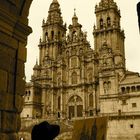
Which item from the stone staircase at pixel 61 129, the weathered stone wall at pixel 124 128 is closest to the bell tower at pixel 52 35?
the stone staircase at pixel 61 129

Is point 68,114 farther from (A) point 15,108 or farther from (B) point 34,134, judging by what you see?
A: (B) point 34,134

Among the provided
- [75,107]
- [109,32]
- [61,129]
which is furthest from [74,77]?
[61,129]

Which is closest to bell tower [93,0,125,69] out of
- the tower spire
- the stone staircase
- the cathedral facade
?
the cathedral facade

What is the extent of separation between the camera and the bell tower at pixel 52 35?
63531mm

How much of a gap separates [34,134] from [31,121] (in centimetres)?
5137

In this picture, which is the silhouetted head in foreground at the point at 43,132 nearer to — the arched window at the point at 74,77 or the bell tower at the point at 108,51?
the bell tower at the point at 108,51

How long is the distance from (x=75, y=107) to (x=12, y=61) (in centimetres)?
4952

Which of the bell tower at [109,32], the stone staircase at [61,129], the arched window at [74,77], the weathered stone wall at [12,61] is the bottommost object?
the stone staircase at [61,129]

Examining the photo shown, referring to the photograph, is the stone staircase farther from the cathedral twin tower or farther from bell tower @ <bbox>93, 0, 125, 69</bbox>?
bell tower @ <bbox>93, 0, 125, 69</bbox>

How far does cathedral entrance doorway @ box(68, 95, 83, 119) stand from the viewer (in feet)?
185

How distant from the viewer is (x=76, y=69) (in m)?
58.9

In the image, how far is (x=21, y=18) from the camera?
8.52 meters

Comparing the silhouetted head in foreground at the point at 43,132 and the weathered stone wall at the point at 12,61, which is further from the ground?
the weathered stone wall at the point at 12,61

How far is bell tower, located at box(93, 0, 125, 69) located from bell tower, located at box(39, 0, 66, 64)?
9.01 metres
